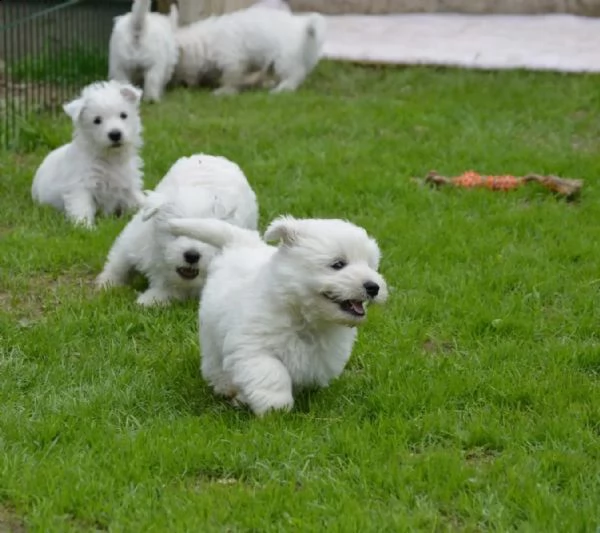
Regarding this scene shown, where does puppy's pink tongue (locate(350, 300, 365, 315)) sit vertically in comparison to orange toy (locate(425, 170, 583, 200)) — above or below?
above

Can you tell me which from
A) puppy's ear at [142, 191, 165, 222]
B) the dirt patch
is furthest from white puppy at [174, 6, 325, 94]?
the dirt patch

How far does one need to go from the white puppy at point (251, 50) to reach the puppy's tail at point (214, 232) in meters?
7.35

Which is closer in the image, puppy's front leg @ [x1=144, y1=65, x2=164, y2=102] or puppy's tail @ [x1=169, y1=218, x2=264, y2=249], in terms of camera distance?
puppy's tail @ [x1=169, y1=218, x2=264, y2=249]

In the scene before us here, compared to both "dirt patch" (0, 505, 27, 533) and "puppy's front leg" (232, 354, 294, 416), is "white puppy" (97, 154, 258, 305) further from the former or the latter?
"dirt patch" (0, 505, 27, 533)

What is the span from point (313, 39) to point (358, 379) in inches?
319

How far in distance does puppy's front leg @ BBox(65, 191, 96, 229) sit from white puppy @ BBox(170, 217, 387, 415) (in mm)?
2858

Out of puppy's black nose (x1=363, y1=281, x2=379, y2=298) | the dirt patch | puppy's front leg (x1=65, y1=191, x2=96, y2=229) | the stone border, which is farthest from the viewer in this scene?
the stone border

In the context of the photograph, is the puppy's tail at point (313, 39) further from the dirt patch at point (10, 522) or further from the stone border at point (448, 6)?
the dirt patch at point (10, 522)

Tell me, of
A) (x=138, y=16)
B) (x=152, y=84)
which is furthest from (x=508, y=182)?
(x=138, y=16)

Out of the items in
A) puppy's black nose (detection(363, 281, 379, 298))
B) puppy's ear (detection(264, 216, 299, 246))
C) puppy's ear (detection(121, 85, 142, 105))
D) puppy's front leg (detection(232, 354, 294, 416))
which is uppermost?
puppy's ear (detection(264, 216, 299, 246))

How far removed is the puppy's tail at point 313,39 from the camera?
12.5 m

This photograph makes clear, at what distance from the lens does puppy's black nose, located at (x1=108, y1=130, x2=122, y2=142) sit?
25.1 ft

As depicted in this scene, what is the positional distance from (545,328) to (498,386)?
875mm

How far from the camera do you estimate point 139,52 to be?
11836 mm
